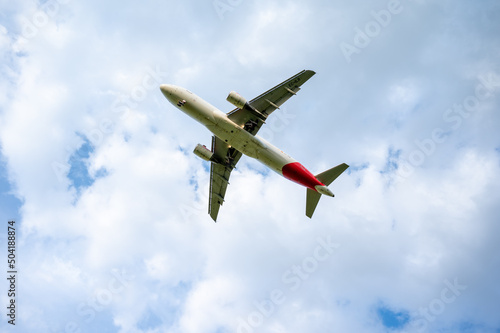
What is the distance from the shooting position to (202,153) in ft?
185

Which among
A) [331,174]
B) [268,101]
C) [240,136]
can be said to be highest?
[268,101]

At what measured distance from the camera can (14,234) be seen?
151 feet

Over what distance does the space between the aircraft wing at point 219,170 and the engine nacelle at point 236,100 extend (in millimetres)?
7090

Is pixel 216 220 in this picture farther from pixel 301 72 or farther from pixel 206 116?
pixel 301 72

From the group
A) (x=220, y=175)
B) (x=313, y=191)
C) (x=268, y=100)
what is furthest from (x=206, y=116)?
(x=313, y=191)

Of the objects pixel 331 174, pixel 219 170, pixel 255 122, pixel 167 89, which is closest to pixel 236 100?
pixel 255 122

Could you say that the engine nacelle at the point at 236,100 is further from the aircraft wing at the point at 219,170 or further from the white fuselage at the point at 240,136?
the aircraft wing at the point at 219,170

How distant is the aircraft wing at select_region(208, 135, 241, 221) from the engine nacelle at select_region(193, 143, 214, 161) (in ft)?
5.38

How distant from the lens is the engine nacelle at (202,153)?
56562mm

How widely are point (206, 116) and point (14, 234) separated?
→ 81.6ft

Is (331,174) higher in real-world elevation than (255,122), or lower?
lower

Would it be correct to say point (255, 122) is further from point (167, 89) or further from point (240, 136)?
point (167, 89)

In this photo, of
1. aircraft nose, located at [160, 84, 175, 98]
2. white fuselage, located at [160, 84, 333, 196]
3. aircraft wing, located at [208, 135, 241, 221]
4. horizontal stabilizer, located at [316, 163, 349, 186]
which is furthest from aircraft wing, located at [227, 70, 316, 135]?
horizontal stabilizer, located at [316, 163, 349, 186]

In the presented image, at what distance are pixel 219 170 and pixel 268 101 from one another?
1327cm
